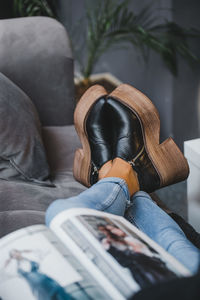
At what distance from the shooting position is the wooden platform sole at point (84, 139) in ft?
3.68

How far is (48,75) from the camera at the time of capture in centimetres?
132

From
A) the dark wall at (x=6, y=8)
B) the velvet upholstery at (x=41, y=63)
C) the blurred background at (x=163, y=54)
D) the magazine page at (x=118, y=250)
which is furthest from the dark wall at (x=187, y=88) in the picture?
the magazine page at (x=118, y=250)

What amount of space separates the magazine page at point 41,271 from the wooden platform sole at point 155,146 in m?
0.48

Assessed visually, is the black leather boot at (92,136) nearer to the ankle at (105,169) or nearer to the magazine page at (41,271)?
the ankle at (105,169)

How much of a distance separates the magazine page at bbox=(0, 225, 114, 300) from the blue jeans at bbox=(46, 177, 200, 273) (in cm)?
7

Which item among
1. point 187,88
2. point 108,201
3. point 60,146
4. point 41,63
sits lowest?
point 187,88

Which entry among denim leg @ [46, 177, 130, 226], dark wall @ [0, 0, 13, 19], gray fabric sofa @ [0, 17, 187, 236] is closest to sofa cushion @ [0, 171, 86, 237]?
gray fabric sofa @ [0, 17, 187, 236]

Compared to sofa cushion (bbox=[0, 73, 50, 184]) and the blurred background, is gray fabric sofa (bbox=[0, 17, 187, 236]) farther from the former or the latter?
the blurred background

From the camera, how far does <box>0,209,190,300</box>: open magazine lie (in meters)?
0.58

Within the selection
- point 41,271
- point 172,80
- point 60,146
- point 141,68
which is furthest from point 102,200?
point 141,68

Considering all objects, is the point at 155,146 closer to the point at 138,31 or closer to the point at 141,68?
the point at 138,31

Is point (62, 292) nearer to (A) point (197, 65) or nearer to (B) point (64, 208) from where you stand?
(B) point (64, 208)

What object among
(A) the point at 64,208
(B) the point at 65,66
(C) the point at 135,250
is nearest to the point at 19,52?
(B) the point at 65,66

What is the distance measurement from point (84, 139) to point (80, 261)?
22.6 inches
